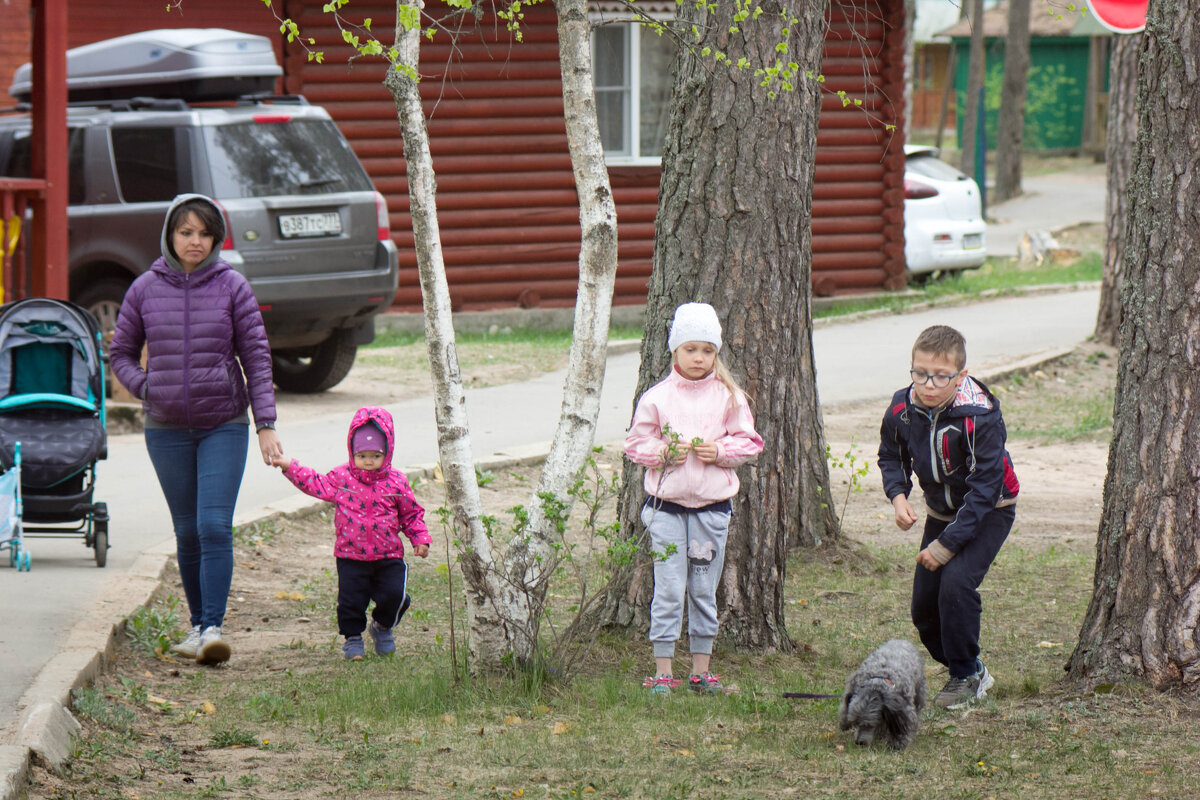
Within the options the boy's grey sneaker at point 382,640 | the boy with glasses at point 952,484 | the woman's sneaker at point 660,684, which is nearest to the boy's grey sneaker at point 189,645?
the boy's grey sneaker at point 382,640

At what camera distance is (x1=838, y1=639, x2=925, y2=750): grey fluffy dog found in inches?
178

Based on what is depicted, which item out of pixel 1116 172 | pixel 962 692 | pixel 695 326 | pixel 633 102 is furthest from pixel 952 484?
pixel 633 102

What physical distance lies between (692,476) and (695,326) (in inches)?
21.2

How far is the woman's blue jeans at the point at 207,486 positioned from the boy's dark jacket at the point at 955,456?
8.62ft

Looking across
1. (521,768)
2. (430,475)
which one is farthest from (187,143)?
(521,768)

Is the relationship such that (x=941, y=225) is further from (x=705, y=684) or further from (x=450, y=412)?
(x=450, y=412)

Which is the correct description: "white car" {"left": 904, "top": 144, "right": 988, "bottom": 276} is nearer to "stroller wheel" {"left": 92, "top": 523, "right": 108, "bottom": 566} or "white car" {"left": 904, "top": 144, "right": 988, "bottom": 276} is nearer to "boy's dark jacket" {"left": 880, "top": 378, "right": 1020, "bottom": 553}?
"stroller wheel" {"left": 92, "top": 523, "right": 108, "bottom": 566}

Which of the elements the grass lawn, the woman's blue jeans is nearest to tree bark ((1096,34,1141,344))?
the grass lawn

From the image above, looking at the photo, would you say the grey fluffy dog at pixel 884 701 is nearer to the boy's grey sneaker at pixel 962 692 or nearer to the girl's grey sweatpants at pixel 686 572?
the boy's grey sneaker at pixel 962 692

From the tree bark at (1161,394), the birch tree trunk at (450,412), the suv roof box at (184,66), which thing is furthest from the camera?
the suv roof box at (184,66)

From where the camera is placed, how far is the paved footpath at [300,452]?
547cm

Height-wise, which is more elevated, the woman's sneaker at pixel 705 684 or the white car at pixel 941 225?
the white car at pixel 941 225

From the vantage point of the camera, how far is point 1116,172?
48.4 feet

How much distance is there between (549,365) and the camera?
14.6m
